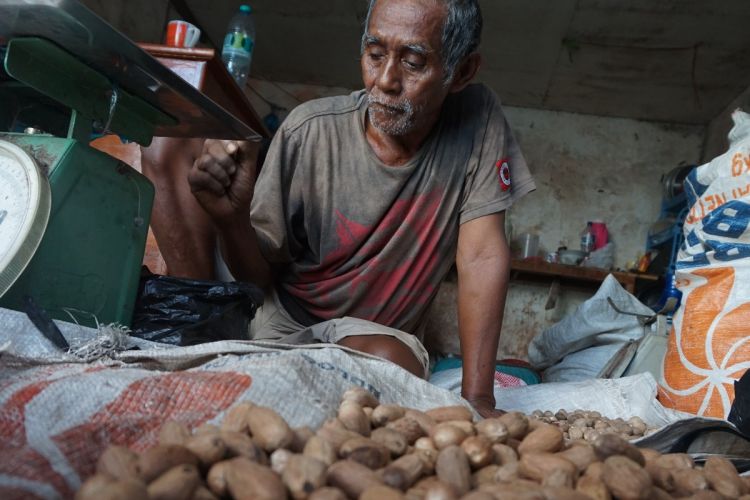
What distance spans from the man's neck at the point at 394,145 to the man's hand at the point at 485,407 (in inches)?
28.1

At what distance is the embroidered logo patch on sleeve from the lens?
→ 1.92m

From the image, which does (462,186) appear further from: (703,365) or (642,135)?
(642,135)

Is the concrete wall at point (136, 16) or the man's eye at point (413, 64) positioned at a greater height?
the concrete wall at point (136, 16)

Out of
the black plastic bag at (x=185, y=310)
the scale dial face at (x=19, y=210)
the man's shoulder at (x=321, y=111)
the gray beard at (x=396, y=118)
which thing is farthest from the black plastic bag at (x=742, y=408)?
the scale dial face at (x=19, y=210)

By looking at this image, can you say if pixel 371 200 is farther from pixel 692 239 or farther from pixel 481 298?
pixel 692 239

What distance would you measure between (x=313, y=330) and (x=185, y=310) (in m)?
0.42

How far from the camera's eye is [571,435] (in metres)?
1.44

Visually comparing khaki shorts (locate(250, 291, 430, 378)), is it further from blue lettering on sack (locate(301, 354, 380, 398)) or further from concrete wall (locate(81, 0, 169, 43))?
concrete wall (locate(81, 0, 169, 43))

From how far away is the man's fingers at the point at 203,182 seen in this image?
161 centimetres

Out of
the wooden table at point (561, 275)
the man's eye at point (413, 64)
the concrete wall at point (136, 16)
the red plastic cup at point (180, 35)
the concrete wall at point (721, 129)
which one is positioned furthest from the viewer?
the concrete wall at point (721, 129)

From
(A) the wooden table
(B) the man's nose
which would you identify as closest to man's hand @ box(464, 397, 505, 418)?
(B) the man's nose

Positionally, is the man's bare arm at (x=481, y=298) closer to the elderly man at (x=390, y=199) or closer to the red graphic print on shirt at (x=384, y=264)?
the elderly man at (x=390, y=199)

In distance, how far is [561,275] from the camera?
4102 millimetres

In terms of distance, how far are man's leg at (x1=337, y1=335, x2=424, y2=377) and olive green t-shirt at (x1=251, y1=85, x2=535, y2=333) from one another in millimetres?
286
